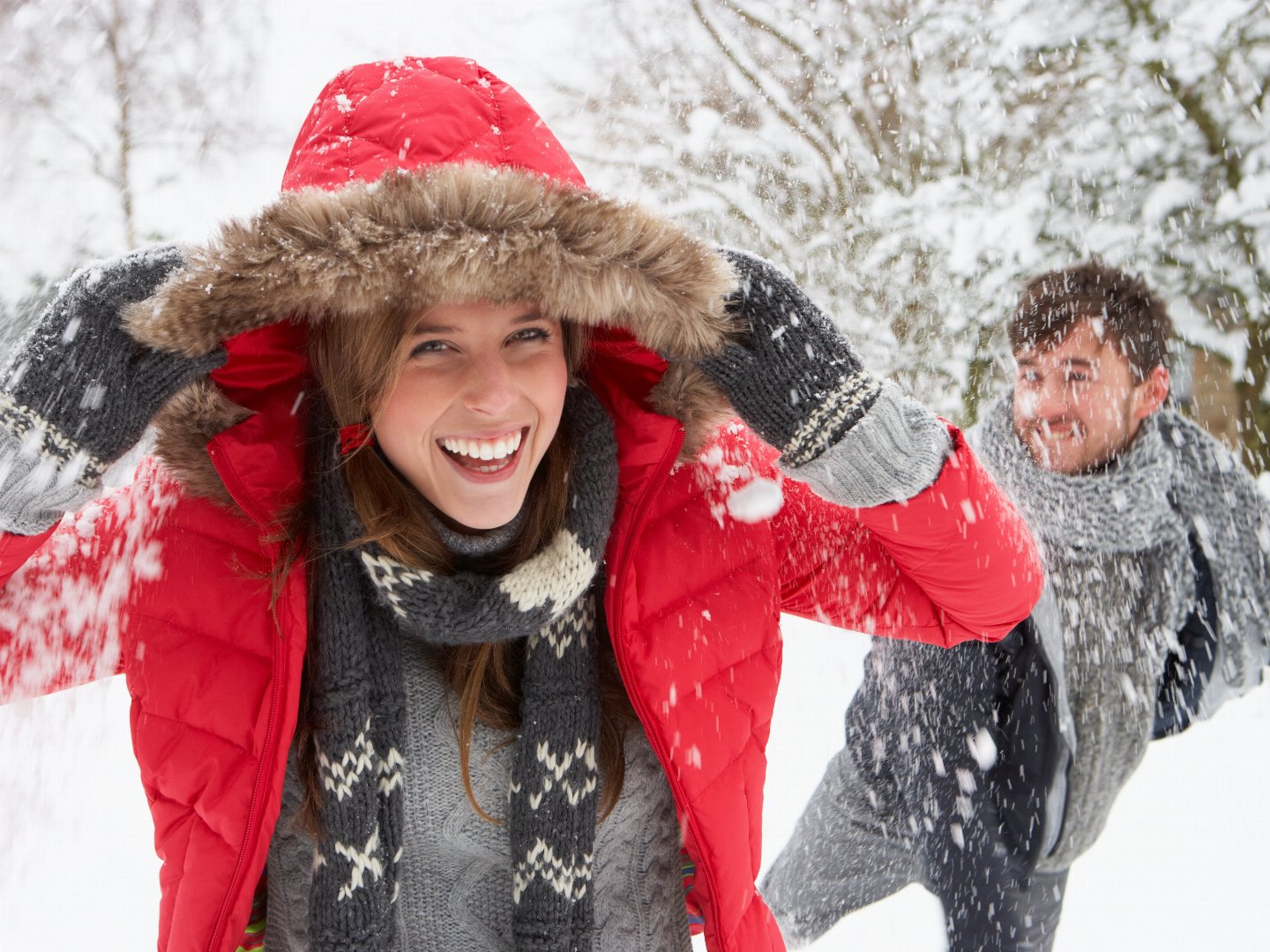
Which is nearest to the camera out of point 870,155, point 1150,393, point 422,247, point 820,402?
point 422,247

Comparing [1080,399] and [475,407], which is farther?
[1080,399]

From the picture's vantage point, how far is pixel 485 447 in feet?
4.72

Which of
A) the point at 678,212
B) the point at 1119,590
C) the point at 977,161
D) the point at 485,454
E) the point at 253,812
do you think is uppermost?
the point at 678,212

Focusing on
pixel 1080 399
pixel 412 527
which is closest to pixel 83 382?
pixel 412 527

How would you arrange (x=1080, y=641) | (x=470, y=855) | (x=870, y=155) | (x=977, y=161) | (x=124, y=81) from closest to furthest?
(x=470, y=855), (x=1080, y=641), (x=977, y=161), (x=870, y=155), (x=124, y=81)

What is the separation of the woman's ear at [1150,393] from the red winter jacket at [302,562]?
4.37 ft

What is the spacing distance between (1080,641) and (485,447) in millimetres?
1832

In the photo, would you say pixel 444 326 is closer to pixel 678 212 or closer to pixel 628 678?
pixel 628 678

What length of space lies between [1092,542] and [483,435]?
6.04 feet

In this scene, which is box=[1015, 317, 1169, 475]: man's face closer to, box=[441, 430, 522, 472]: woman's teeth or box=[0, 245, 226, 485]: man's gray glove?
box=[441, 430, 522, 472]: woman's teeth

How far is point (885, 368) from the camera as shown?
478cm

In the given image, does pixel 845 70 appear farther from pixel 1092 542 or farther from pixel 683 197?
pixel 1092 542

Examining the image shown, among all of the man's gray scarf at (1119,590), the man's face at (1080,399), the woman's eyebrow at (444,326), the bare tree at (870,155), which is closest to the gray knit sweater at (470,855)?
the woman's eyebrow at (444,326)

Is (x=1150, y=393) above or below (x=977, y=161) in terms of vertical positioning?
below
